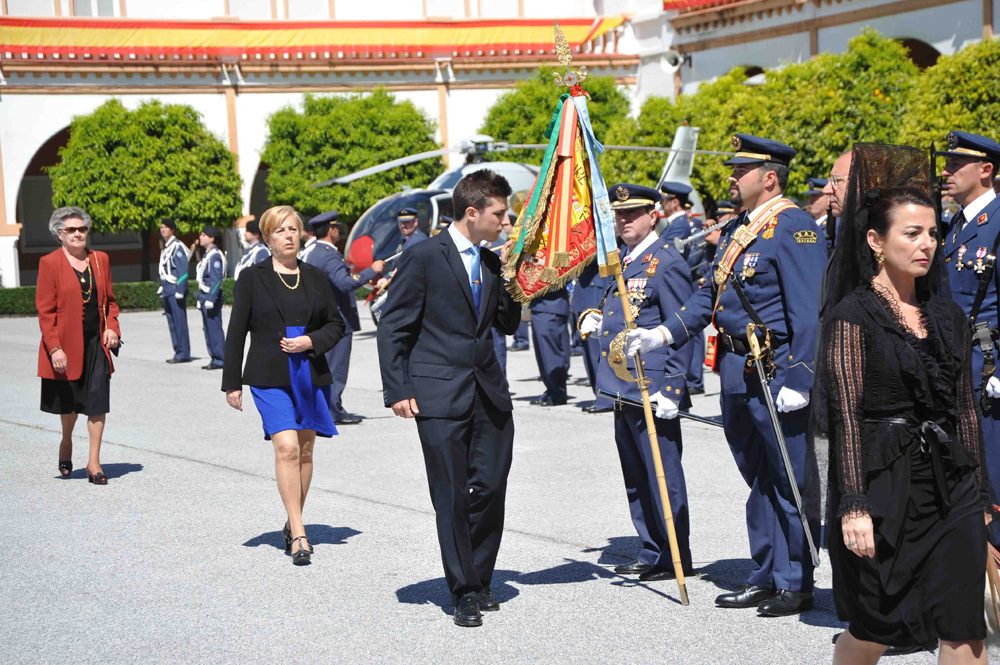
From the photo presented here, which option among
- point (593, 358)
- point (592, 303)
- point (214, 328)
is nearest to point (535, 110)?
point (214, 328)

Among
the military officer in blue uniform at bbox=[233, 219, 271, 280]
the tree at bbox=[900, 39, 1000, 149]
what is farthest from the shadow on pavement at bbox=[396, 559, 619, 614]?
the tree at bbox=[900, 39, 1000, 149]

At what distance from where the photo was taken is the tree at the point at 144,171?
33156 millimetres

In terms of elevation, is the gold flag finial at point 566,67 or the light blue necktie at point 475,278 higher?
the gold flag finial at point 566,67

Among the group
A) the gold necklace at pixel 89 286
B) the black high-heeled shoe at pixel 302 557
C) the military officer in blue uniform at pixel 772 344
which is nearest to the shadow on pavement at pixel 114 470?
the gold necklace at pixel 89 286

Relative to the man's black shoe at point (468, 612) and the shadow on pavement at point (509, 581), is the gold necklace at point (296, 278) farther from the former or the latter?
the man's black shoe at point (468, 612)

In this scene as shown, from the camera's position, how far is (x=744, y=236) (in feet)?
17.6

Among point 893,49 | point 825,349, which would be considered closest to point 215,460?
point 825,349

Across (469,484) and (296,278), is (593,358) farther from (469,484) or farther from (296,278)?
(469,484)

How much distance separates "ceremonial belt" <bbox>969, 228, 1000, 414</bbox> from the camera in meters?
5.61

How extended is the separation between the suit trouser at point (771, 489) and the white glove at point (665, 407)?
13.3 inches

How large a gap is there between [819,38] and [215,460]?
27.1 m

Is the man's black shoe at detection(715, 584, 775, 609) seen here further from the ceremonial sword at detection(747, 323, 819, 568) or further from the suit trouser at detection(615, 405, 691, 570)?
Answer: the suit trouser at detection(615, 405, 691, 570)

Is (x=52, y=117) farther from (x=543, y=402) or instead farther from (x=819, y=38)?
(x=543, y=402)

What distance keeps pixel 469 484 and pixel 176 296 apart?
13142 mm
